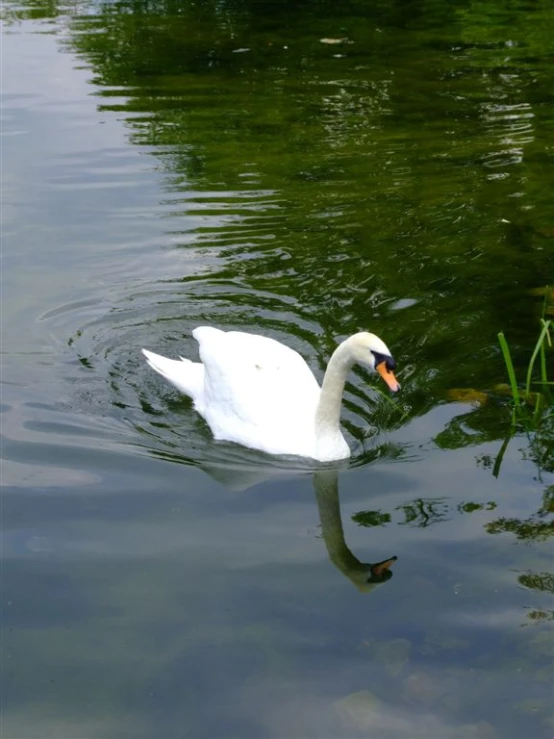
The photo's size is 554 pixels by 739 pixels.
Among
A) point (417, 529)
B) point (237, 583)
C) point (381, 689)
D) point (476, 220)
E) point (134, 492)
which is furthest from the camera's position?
point (476, 220)

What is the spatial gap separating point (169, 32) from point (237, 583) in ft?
45.6

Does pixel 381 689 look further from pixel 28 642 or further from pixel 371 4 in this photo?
pixel 371 4

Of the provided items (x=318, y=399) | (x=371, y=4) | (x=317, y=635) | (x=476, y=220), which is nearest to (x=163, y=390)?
(x=318, y=399)

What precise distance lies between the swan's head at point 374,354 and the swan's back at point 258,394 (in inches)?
25.9

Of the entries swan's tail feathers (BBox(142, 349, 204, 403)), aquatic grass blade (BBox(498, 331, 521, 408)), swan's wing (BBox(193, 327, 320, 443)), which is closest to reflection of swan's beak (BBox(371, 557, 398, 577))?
swan's wing (BBox(193, 327, 320, 443))

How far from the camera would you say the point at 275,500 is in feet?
21.1

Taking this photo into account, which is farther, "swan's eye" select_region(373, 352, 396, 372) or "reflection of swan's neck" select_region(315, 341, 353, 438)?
"reflection of swan's neck" select_region(315, 341, 353, 438)

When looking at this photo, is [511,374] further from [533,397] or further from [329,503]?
[329,503]

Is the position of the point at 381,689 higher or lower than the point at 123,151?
lower

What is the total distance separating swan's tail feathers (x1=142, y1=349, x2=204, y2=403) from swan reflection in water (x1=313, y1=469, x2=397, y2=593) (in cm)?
131

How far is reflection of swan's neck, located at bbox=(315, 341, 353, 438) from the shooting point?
6664mm

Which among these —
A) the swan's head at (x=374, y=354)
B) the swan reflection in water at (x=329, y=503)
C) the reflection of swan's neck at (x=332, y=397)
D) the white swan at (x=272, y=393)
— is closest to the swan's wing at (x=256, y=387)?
the white swan at (x=272, y=393)

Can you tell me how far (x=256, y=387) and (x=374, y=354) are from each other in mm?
990

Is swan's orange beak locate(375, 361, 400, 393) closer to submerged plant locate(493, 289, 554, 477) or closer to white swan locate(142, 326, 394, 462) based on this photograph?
white swan locate(142, 326, 394, 462)
